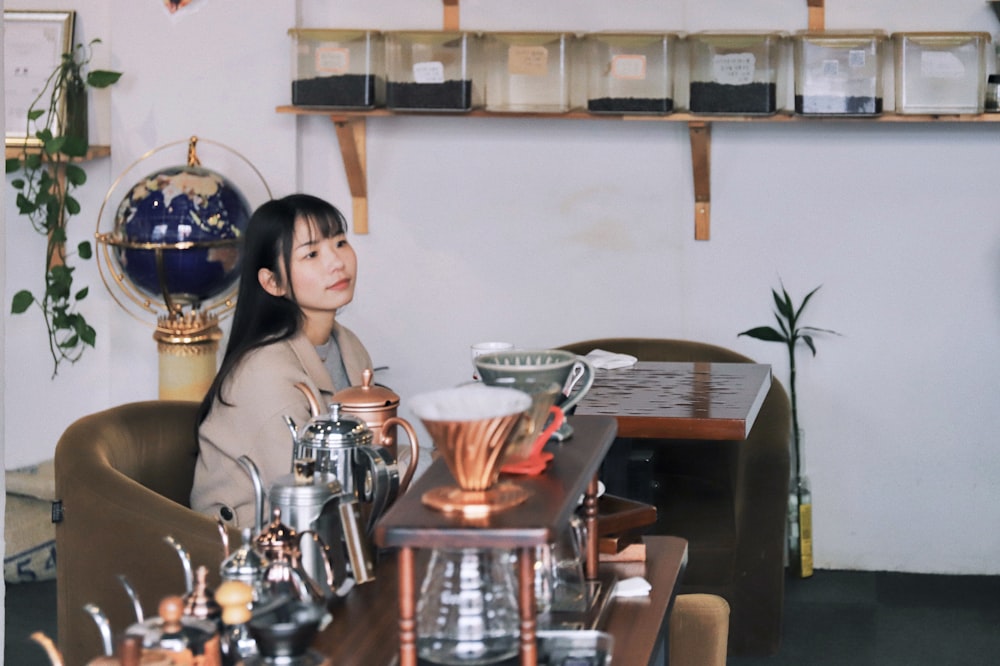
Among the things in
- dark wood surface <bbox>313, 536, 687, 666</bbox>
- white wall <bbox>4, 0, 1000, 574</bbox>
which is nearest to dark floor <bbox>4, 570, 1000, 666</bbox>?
white wall <bbox>4, 0, 1000, 574</bbox>

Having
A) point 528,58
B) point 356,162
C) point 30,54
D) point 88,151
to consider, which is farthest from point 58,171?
point 528,58

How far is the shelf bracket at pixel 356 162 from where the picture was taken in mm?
3873

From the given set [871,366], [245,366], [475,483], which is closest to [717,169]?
[871,366]

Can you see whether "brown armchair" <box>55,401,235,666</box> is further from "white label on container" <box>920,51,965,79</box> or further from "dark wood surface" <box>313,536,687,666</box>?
"white label on container" <box>920,51,965,79</box>

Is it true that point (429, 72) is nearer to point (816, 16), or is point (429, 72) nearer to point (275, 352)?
point (816, 16)

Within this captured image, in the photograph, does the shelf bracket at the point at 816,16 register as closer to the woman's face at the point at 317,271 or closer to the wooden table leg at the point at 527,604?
the woman's face at the point at 317,271

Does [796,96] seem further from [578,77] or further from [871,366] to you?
[871,366]

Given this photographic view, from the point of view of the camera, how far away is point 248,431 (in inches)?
93.0

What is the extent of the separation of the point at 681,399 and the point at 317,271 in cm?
80

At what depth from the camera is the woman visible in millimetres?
2338

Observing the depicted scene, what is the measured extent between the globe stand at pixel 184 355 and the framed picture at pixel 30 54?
2.82 feet

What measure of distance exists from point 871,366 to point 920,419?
229 mm

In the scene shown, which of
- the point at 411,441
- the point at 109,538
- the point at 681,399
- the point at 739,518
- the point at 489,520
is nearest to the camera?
the point at 489,520

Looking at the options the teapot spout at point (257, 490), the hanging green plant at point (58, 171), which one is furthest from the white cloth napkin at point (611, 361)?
the hanging green plant at point (58, 171)
